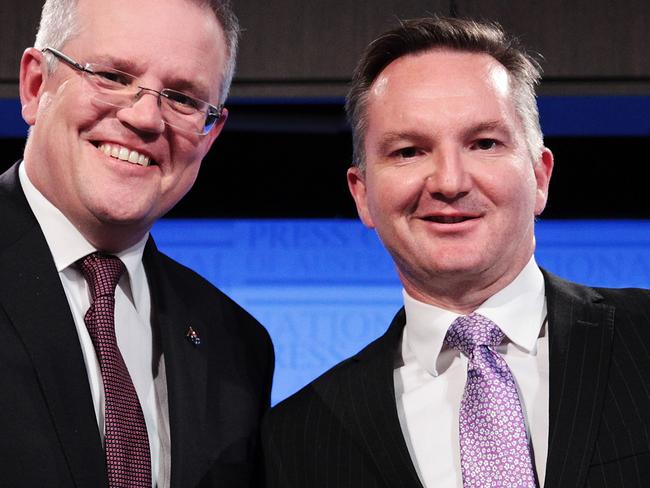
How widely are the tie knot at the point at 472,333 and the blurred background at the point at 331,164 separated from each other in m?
1.15

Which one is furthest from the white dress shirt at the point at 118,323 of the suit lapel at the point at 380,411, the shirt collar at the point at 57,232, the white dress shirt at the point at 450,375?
the white dress shirt at the point at 450,375

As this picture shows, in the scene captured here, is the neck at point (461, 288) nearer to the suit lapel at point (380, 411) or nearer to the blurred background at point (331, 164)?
the suit lapel at point (380, 411)

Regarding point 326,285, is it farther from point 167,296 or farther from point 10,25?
point 10,25

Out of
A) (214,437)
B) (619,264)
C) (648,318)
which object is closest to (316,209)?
(619,264)

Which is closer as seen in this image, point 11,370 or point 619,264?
point 11,370

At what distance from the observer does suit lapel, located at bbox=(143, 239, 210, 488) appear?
181cm

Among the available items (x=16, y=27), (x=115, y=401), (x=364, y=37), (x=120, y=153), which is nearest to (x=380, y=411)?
(x=115, y=401)

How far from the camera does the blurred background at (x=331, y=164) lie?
9.16 feet

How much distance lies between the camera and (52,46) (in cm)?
190

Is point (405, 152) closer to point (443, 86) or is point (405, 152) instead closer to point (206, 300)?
point (443, 86)

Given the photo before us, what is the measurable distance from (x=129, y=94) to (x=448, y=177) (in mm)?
632

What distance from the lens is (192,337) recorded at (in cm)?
198

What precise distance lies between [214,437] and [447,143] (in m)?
0.74

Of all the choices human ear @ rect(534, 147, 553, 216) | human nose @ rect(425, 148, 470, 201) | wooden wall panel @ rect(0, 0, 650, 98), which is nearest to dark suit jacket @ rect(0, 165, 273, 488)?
human nose @ rect(425, 148, 470, 201)
